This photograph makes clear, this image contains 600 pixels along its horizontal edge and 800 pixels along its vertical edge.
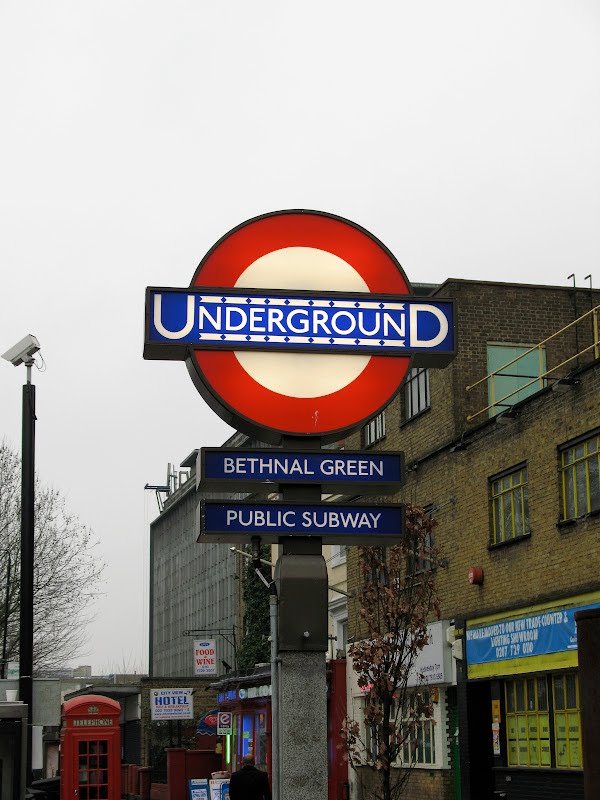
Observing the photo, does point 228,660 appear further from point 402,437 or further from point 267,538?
point 267,538

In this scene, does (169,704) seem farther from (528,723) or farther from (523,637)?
(523,637)

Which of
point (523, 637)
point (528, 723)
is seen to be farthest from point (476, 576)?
point (528, 723)

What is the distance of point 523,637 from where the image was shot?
2205 centimetres

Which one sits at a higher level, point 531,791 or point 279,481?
point 279,481

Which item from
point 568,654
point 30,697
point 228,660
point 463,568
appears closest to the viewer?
point 30,697

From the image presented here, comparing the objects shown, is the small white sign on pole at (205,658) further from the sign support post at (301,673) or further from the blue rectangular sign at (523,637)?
the sign support post at (301,673)

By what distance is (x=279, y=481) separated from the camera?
11.1 m

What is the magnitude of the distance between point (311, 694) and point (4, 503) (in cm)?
2984

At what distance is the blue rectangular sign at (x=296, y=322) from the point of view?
1123 cm

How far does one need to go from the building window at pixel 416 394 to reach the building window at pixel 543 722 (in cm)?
713

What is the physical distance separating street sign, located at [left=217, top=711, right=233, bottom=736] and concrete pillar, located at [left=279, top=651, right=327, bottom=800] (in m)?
28.2

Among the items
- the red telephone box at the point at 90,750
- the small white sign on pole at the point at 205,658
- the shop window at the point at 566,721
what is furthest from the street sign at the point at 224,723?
the shop window at the point at 566,721

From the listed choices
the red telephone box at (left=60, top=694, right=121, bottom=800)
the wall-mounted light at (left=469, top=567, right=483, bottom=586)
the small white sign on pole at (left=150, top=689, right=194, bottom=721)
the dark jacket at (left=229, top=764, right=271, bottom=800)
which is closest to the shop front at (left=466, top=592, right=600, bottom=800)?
the wall-mounted light at (left=469, top=567, right=483, bottom=586)

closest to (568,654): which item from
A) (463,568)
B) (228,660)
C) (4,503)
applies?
(463,568)
